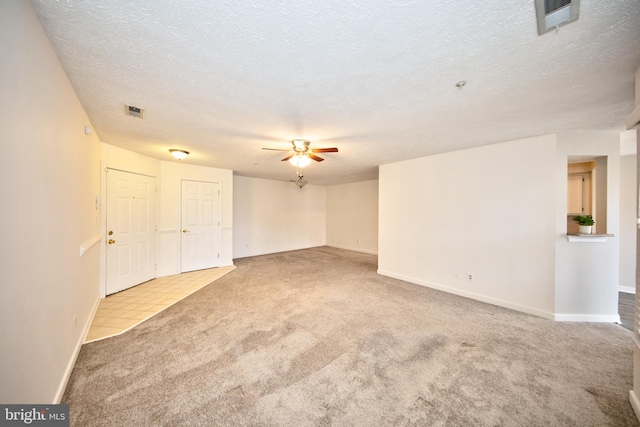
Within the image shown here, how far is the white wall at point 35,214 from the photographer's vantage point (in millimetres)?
1028

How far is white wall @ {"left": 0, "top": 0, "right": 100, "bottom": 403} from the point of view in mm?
1028

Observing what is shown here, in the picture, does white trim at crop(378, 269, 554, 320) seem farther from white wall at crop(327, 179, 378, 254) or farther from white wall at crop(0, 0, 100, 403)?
white wall at crop(0, 0, 100, 403)

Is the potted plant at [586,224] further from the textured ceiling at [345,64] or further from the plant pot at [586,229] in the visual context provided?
the textured ceiling at [345,64]

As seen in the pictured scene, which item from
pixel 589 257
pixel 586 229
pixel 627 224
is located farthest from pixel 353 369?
pixel 627 224

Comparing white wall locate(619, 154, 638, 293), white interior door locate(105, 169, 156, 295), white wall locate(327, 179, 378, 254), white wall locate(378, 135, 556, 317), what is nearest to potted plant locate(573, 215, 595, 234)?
white wall locate(378, 135, 556, 317)

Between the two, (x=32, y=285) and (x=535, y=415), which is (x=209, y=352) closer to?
(x=32, y=285)

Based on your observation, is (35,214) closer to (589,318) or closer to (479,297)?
(479,297)

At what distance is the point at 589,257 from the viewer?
9.26 ft

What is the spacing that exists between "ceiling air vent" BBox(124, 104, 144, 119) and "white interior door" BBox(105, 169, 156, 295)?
1763mm

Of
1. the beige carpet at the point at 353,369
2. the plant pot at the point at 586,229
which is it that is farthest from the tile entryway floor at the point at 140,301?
the plant pot at the point at 586,229

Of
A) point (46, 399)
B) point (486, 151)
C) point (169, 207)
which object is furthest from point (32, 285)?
point (486, 151)

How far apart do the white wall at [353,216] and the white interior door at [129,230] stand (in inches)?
219

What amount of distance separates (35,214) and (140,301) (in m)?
2.65

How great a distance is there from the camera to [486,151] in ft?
11.1
